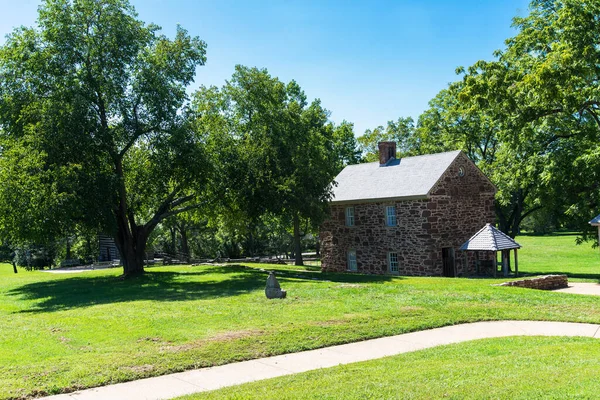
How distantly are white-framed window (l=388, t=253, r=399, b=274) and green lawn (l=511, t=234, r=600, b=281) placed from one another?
8.39 metres

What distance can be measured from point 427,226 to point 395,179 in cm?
378

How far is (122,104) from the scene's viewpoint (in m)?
26.0

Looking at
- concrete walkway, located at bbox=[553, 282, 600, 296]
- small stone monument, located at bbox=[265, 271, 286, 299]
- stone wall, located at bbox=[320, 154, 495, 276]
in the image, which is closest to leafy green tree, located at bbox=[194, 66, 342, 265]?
stone wall, located at bbox=[320, 154, 495, 276]

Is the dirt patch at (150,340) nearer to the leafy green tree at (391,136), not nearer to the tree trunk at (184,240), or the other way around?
the tree trunk at (184,240)

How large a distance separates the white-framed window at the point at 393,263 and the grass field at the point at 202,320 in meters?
11.7

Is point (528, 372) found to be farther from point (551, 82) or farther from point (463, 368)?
point (551, 82)

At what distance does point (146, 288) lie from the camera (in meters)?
22.5

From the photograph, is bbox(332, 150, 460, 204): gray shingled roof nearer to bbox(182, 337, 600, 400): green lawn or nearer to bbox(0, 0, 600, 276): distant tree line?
bbox(0, 0, 600, 276): distant tree line

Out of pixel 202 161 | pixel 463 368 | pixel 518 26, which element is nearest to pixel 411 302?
pixel 463 368

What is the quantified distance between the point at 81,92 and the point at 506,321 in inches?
786

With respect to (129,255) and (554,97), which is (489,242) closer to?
(554,97)

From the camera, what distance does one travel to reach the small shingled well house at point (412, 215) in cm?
3027

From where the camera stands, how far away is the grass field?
31.3 feet

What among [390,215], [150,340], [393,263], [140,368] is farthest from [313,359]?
[393,263]
